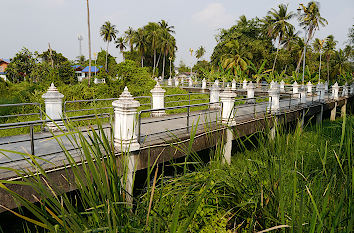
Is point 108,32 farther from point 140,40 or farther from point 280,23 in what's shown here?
point 280,23

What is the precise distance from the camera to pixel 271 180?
2.86m

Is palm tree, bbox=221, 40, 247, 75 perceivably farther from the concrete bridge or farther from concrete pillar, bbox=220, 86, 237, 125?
concrete pillar, bbox=220, 86, 237, 125

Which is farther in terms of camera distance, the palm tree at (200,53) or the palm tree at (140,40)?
the palm tree at (200,53)

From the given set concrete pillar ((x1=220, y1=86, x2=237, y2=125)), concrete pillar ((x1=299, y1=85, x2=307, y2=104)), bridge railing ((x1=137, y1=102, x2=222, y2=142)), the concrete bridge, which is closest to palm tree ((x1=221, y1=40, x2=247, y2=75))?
concrete pillar ((x1=299, y1=85, x2=307, y2=104))

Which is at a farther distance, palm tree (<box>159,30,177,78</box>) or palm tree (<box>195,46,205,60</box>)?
palm tree (<box>195,46,205,60</box>)

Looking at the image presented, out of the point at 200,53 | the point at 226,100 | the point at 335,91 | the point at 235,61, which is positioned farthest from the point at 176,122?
the point at 200,53

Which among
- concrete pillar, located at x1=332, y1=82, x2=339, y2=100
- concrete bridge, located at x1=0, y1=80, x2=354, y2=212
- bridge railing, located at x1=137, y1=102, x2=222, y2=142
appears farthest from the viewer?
concrete pillar, located at x1=332, y1=82, x2=339, y2=100

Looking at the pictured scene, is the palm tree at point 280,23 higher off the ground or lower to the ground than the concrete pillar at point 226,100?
higher

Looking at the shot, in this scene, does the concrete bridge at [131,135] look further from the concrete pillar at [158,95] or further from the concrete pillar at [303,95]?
the concrete pillar at [303,95]

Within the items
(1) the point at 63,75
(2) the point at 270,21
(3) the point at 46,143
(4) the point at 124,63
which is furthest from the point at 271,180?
(2) the point at 270,21

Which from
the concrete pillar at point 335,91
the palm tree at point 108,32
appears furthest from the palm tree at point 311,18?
the palm tree at point 108,32

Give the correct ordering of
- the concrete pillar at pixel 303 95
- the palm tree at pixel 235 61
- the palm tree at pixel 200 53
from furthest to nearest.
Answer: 1. the palm tree at pixel 200 53
2. the palm tree at pixel 235 61
3. the concrete pillar at pixel 303 95

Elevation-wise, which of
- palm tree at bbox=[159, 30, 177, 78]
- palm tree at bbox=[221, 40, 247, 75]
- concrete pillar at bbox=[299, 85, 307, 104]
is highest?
palm tree at bbox=[159, 30, 177, 78]

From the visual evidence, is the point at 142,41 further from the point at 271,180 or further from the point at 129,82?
the point at 271,180
